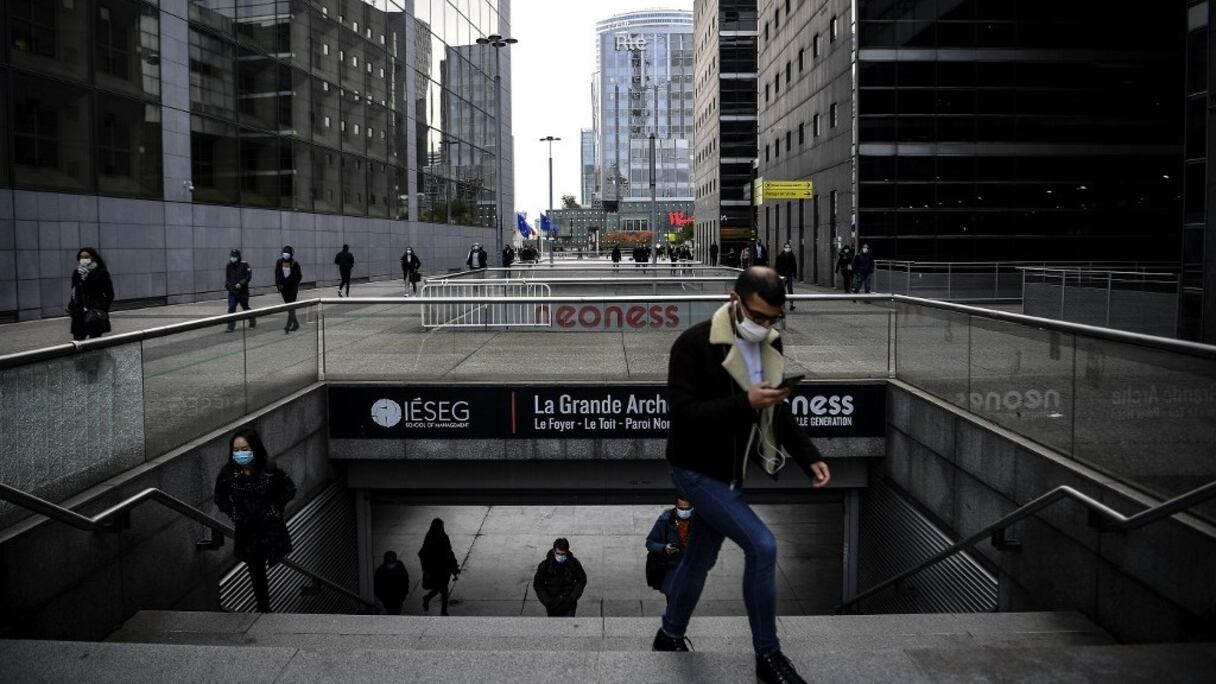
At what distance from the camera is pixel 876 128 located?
119 feet

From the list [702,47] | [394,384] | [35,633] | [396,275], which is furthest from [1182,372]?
[702,47]

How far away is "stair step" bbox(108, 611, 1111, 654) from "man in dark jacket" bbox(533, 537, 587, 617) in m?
4.47

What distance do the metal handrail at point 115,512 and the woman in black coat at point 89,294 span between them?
6.35 m

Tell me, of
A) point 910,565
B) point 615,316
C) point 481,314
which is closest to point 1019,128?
point 615,316

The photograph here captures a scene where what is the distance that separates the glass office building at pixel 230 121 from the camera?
2220 cm

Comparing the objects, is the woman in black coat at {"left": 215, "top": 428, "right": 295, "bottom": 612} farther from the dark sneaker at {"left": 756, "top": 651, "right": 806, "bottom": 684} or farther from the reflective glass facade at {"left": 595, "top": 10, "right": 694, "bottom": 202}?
the reflective glass facade at {"left": 595, "top": 10, "right": 694, "bottom": 202}

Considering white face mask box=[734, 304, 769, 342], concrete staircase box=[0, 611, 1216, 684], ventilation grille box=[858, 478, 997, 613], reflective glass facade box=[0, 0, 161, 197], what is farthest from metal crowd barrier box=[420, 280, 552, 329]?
reflective glass facade box=[0, 0, 161, 197]

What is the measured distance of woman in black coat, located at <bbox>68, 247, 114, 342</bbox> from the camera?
13.0 meters

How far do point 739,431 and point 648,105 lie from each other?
19000 centimetres

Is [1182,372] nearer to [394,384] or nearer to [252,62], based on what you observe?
[394,384]

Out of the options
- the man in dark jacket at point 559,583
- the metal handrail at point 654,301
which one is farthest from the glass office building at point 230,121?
the man in dark jacket at point 559,583

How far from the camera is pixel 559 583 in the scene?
11.1 metres

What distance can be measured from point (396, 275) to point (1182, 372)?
45.2 m

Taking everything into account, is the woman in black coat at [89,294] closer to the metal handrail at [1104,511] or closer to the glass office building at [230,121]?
the glass office building at [230,121]
